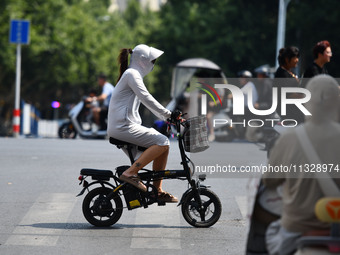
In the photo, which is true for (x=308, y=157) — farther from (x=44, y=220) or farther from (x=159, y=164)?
(x=44, y=220)

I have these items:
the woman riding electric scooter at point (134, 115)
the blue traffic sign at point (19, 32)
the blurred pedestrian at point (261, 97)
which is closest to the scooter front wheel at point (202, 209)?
the woman riding electric scooter at point (134, 115)

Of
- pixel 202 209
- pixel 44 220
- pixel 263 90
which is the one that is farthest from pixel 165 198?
pixel 263 90

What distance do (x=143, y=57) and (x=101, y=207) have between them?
156 cm

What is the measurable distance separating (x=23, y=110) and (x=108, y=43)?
31.0m

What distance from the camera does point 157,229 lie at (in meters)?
8.08

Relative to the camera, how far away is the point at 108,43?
56.8 meters

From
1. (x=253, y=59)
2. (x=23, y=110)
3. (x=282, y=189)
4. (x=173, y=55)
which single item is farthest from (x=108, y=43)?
(x=282, y=189)

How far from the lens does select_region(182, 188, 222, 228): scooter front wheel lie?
8016 mm

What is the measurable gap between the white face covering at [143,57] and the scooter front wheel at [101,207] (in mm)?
1271

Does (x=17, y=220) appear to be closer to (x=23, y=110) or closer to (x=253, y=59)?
(x=23, y=110)

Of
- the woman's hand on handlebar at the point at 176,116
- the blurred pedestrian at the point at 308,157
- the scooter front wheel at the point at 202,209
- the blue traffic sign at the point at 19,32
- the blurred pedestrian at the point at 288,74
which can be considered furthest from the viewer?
the blue traffic sign at the point at 19,32

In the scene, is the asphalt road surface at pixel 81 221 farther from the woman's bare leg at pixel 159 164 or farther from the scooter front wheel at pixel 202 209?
the woman's bare leg at pixel 159 164

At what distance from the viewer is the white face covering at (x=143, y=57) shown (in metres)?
7.94

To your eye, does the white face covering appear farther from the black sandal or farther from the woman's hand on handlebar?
the black sandal
